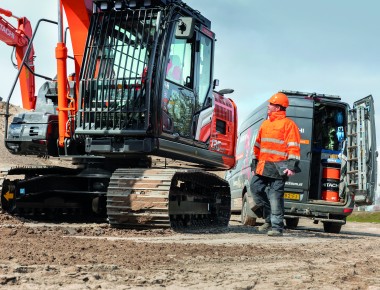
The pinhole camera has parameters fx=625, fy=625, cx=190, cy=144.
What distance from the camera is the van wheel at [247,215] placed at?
48.1ft

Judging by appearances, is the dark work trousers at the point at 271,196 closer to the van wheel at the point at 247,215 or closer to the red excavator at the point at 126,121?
the red excavator at the point at 126,121

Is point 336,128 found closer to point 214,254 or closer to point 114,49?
point 114,49

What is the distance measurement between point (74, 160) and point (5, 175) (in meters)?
1.57

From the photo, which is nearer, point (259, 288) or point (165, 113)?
point (259, 288)

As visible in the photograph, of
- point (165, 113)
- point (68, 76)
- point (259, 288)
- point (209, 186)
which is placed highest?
point (68, 76)

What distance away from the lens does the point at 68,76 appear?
965 cm

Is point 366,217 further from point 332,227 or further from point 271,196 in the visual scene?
point 271,196

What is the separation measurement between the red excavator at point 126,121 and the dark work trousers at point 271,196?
90 centimetres

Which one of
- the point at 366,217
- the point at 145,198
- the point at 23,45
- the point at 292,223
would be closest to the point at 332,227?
the point at 292,223

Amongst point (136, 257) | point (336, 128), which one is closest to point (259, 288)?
point (136, 257)

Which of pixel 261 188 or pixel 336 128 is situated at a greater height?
pixel 336 128

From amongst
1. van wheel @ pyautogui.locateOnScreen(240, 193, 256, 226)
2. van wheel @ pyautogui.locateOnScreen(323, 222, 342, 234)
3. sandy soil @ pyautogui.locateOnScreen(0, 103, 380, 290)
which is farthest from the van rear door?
sandy soil @ pyautogui.locateOnScreen(0, 103, 380, 290)

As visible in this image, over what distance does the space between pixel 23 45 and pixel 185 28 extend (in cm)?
388

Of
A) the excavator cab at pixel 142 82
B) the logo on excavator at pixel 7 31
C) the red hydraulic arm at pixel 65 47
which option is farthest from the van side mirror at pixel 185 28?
the logo on excavator at pixel 7 31
